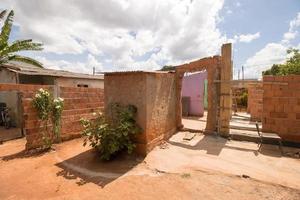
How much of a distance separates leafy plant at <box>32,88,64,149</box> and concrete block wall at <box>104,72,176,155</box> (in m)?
1.92

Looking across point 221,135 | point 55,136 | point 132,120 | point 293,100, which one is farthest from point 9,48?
point 293,100

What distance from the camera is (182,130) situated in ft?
31.6

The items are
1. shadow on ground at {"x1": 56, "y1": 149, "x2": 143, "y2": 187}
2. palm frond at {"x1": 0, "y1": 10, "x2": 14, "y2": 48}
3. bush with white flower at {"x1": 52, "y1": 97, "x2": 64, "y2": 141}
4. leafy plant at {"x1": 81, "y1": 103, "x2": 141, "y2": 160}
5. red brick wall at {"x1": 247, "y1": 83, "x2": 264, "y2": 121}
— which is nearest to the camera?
shadow on ground at {"x1": 56, "y1": 149, "x2": 143, "y2": 187}

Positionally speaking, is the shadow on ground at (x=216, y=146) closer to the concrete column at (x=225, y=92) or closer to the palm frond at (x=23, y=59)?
the concrete column at (x=225, y=92)

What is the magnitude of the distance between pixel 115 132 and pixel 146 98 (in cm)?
139

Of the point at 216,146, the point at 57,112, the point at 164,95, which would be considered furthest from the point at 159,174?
the point at 57,112

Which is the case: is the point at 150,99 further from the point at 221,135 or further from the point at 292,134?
the point at 292,134

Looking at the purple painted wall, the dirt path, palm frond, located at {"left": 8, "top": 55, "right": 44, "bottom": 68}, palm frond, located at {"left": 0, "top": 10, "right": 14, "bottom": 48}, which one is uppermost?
palm frond, located at {"left": 0, "top": 10, "right": 14, "bottom": 48}

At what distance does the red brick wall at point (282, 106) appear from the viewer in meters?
7.41

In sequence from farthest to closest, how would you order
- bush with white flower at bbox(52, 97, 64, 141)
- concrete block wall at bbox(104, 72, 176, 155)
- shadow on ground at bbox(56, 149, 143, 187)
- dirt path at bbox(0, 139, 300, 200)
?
bush with white flower at bbox(52, 97, 64, 141)
concrete block wall at bbox(104, 72, 176, 155)
shadow on ground at bbox(56, 149, 143, 187)
dirt path at bbox(0, 139, 300, 200)

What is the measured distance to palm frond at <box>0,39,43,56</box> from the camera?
11.2m

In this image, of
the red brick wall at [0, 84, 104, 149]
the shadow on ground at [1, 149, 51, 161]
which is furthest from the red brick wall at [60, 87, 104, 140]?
the shadow on ground at [1, 149, 51, 161]

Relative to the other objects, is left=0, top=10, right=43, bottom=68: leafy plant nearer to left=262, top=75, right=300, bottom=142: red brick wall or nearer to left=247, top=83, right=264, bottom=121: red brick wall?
left=262, top=75, right=300, bottom=142: red brick wall

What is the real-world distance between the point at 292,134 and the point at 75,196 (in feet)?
24.1
